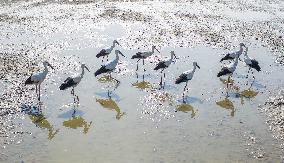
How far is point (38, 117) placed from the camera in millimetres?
18516

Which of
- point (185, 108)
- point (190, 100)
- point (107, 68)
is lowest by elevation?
point (185, 108)

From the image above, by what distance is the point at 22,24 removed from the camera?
32500 millimetres

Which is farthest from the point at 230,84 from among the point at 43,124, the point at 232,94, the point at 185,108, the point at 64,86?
the point at 43,124

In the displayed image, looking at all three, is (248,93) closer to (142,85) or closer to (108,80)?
(142,85)

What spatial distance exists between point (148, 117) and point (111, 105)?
2026mm

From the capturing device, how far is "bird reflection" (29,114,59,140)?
677 inches

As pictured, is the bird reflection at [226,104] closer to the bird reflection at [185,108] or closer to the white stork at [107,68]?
the bird reflection at [185,108]

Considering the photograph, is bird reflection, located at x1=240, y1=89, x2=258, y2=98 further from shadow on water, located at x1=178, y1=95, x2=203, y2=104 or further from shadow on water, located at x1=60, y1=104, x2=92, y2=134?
shadow on water, located at x1=60, y1=104, x2=92, y2=134

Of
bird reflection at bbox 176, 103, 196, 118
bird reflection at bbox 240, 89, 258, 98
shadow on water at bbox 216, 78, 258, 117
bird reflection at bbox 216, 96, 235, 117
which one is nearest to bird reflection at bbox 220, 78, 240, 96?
A: shadow on water at bbox 216, 78, 258, 117

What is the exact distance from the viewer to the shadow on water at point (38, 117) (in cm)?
1738

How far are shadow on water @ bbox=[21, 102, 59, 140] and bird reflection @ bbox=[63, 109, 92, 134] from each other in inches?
26.7

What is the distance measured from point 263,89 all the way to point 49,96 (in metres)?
10.3

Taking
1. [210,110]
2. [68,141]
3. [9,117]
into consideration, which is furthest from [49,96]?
[210,110]

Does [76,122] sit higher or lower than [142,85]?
lower
